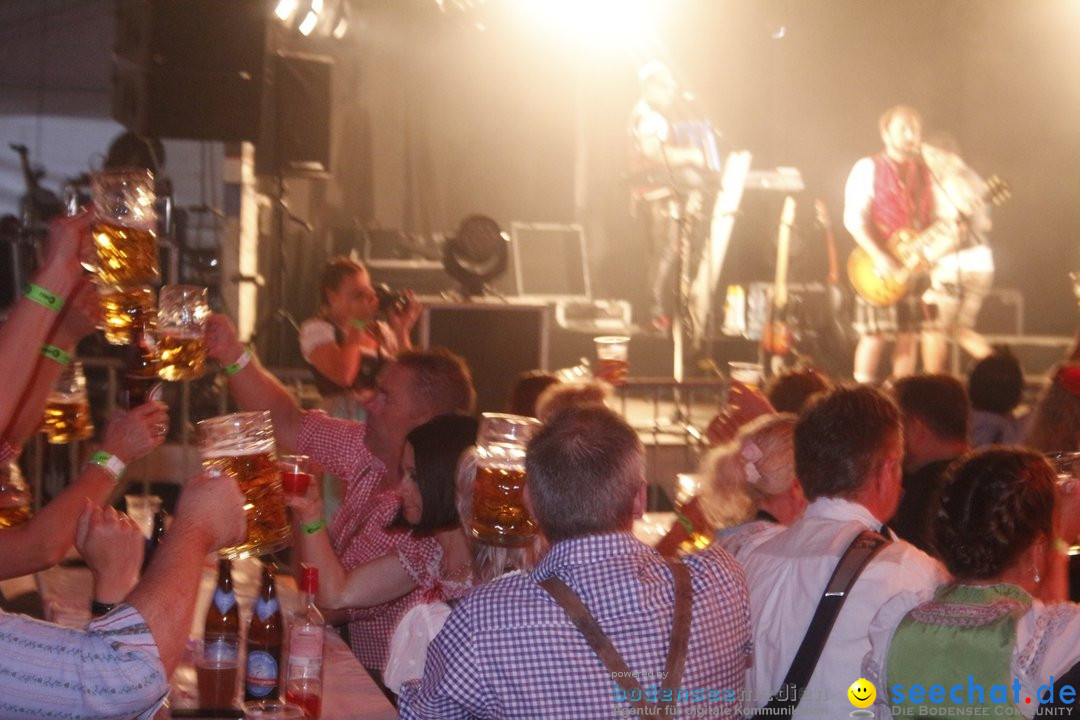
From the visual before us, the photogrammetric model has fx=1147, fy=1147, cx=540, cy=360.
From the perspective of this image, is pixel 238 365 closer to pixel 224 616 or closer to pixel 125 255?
pixel 224 616

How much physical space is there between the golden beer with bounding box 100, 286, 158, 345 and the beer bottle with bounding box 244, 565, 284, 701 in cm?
52

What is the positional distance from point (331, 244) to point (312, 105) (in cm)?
147

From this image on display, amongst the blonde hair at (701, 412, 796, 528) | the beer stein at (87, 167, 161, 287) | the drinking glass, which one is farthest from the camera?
the drinking glass

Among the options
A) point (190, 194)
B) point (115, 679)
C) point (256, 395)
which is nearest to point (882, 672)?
point (115, 679)

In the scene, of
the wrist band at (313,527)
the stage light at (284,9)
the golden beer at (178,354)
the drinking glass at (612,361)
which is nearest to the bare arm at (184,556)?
the golden beer at (178,354)

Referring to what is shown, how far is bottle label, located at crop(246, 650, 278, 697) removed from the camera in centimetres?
202

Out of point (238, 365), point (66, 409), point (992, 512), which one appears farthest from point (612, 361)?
point (992, 512)

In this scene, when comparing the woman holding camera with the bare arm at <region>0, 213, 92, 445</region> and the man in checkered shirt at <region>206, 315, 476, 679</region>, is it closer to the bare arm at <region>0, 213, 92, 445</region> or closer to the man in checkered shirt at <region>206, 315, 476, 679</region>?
the man in checkered shirt at <region>206, 315, 476, 679</region>

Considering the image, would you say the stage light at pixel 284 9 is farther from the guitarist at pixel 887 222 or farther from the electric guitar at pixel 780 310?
the guitarist at pixel 887 222

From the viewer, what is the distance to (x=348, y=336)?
469cm

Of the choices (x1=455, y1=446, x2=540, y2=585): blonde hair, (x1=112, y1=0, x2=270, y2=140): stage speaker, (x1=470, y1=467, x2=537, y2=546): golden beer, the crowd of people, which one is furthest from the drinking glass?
(x1=112, y1=0, x2=270, y2=140): stage speaker

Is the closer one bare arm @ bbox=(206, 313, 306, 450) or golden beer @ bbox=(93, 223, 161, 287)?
golden beer @ bbox=(93, 223, 161, 287)

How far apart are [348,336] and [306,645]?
2774 millimetres

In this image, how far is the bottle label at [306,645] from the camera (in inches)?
78.9
